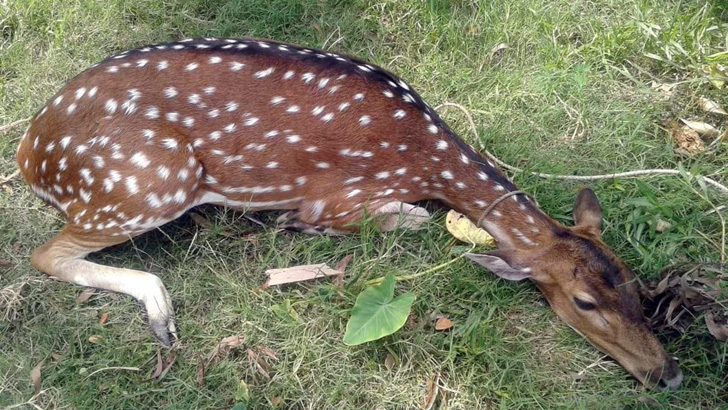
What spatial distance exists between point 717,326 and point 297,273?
2.17 m

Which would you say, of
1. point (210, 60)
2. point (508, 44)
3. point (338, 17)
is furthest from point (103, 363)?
point (508, 44)

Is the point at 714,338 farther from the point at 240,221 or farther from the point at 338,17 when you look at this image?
the point at 338,17

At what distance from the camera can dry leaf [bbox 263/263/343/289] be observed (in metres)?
3.80

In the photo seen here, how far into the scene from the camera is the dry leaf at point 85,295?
12.3 ft

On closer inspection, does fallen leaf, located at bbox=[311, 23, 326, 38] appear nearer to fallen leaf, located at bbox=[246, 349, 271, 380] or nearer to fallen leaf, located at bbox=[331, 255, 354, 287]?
fallen leaf, located at bbox=[331, 255, 354, 287]

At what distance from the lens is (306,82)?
380 centimetres

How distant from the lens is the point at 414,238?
3994 millimetres

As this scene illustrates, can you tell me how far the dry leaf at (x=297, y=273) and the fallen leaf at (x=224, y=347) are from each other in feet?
1.12

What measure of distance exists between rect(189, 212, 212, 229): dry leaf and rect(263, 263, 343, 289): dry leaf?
505 mm

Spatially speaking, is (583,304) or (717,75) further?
(717,75)

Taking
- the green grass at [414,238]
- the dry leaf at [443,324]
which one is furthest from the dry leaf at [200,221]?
the dry leaf at [443,324]

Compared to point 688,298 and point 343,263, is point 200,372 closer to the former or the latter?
point 343,263

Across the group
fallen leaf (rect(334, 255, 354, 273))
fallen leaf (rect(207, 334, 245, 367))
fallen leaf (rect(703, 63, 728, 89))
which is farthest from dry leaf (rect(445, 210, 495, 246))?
fallen leaf (rect(703, 63, 728, 89))

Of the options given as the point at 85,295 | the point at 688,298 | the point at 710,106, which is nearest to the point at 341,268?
the point at 85,295
